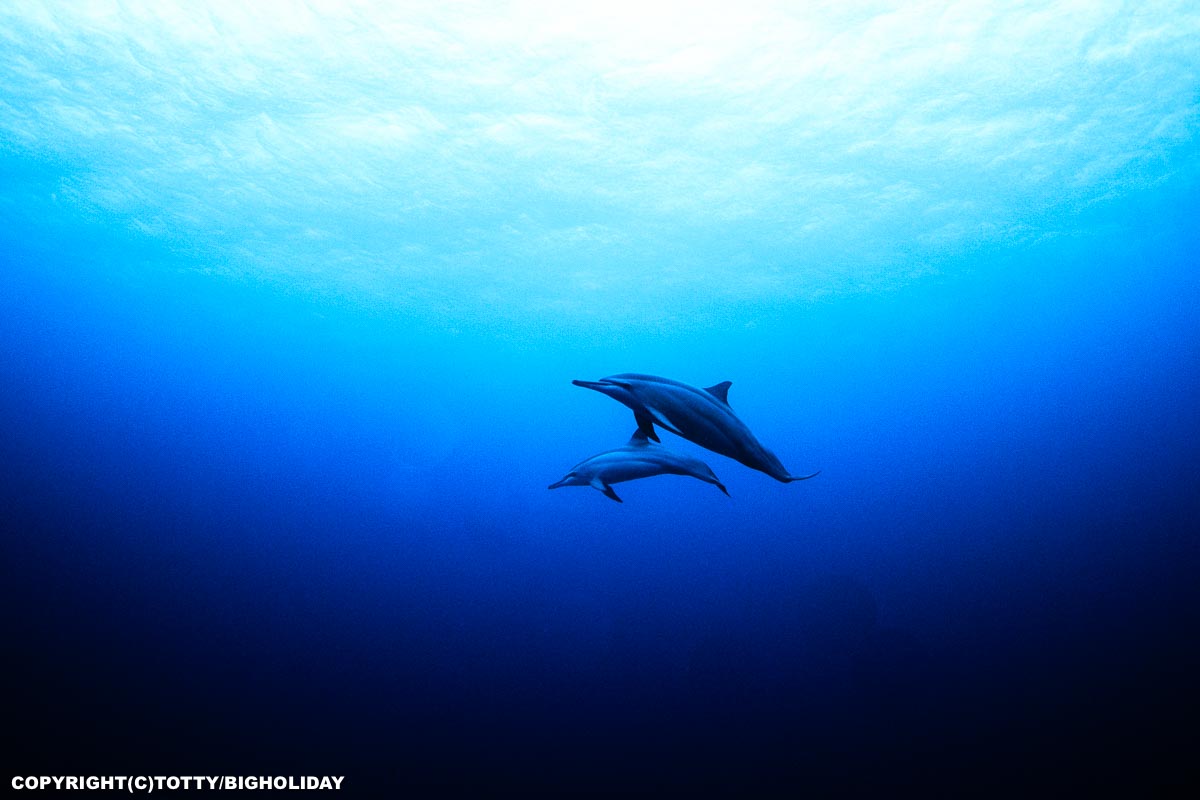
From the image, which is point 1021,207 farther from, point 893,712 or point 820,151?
point 893,712

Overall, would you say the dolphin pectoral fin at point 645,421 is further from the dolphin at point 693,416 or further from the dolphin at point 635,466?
the dolphin at point 635,466

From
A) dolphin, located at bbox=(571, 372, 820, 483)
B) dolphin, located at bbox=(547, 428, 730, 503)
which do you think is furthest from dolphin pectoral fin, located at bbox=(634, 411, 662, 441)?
dolphin, located at bbox=(547, 428, 730, 503)

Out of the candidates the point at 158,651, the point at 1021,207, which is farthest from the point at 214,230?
the point at 1021,207

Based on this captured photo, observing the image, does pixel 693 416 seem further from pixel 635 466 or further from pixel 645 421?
pixel 635 466

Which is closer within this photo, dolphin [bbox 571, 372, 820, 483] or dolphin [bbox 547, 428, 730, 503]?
dolphin [bbox 571, 372, 820, 483]

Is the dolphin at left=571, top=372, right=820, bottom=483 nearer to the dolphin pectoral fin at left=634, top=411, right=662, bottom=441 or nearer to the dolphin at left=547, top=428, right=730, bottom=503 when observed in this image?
the dolphin pectoral fin at left=634, top=411, right=662, bottom=441

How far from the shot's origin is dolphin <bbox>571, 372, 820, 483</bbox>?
8.82 ft

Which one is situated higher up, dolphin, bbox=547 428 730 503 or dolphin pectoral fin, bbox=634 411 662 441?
dolphin, bbox=547 428 730 503

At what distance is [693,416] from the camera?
2.71 meters

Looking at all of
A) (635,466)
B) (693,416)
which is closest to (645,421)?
(693,416)

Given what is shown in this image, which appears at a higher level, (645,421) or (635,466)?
(635,466)

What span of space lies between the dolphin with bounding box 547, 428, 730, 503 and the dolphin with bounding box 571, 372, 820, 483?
0.47 m

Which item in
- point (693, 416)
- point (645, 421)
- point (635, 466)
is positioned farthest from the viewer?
point (635, 466)

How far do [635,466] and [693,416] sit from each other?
1.48 meters
